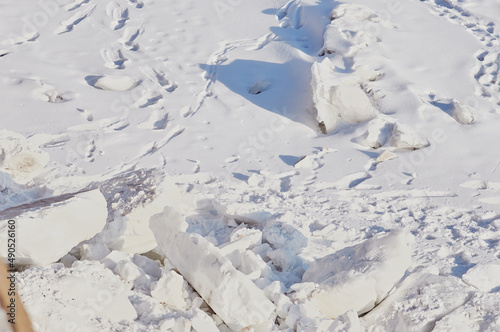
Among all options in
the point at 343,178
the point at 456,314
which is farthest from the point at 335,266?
the point at 343,178

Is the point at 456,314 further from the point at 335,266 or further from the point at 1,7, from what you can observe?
the point at 1,7

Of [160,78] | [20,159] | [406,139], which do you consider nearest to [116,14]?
[160,78]

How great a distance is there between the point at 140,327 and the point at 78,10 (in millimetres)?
5175

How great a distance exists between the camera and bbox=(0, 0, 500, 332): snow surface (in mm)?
2520

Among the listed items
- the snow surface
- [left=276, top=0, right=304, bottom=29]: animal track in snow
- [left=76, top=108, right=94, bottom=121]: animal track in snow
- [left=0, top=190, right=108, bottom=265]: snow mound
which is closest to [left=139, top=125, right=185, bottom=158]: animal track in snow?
the snow surface

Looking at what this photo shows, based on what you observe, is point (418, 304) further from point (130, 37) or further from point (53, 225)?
point (130, 37)

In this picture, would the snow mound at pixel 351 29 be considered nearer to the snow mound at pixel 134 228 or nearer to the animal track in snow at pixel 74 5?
the animal track in snow at pixel 74 5

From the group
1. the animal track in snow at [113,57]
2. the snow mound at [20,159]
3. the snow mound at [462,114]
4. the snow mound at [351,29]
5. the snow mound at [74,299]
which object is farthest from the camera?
the animal track in snow at [113,57]

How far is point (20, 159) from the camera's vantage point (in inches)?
158

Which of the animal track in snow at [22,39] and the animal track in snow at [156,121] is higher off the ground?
the animal track in snow at [156,121]

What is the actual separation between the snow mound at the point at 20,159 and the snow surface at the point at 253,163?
0.01m

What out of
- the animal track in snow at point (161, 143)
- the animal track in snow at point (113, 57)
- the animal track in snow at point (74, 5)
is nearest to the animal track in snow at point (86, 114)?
the animal track in snow at point (161, 143)

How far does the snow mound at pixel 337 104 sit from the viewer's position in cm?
470

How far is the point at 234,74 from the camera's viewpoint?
5480 mm
